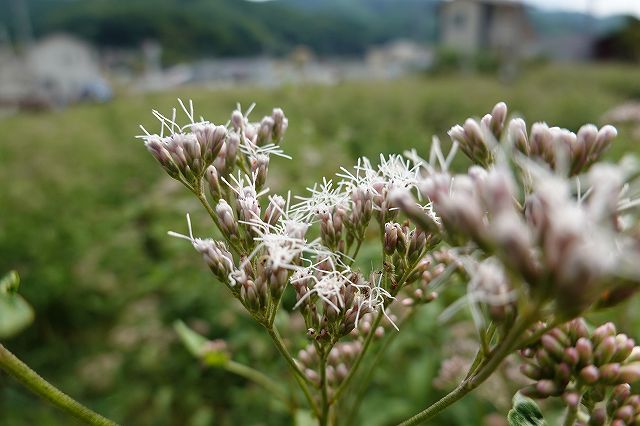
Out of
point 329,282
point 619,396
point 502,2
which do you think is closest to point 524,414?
point 619,396

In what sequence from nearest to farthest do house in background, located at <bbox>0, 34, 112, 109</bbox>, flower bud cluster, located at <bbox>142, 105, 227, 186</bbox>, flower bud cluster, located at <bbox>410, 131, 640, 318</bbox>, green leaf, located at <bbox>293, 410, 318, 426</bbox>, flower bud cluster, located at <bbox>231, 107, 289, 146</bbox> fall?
flower bud cluster, located at <bbox>410, 131, 640, 318</bbox> < flower bud cluster, located at <bbox>142, 105, 227, 186</bbox> < flower bud cluster, located at <bbox>231, 107, 289, 146</bbox> < green leaf, located at <bbox>293, 410, 318, 426</bbox> < house in background, located at <bbox>0, 34, 112, 109</bbox>

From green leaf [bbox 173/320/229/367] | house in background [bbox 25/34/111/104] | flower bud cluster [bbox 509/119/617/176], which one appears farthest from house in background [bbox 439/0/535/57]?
flower bud cluster [bbox 509/119/617/176]

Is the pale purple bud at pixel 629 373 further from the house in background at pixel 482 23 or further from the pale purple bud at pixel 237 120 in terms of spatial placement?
the house in background at pixel 482 23

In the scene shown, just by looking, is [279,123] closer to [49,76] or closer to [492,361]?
[492,361]

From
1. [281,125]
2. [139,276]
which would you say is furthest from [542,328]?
[139,276]

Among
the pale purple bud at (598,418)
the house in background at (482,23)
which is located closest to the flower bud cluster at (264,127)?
the pale purple bud at (598,418)

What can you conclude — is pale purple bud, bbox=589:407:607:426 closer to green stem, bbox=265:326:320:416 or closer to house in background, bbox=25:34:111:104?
green stem, bbox=265:326:320:416
